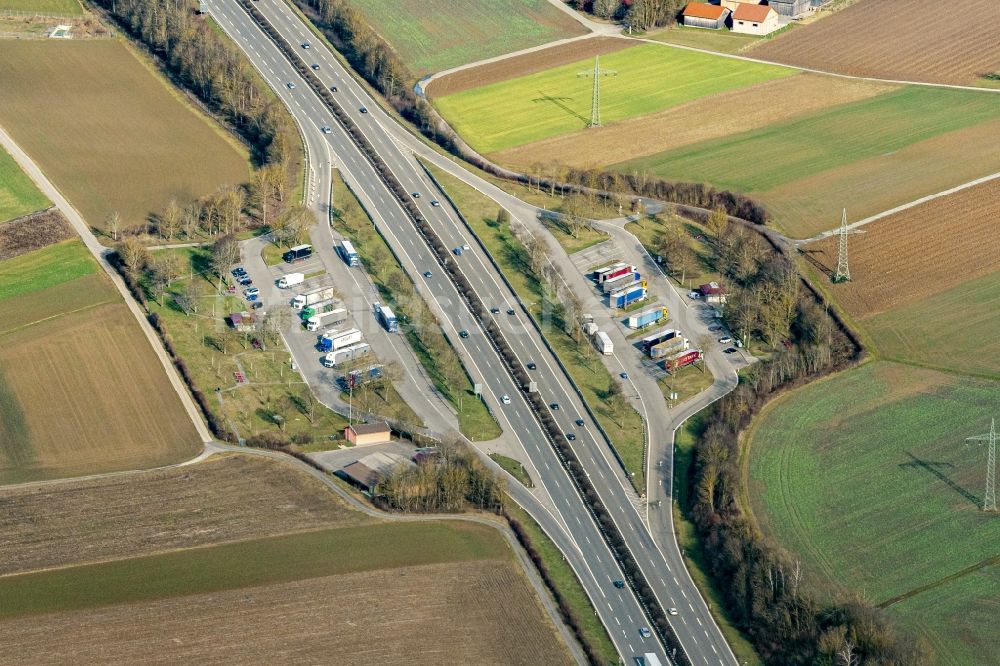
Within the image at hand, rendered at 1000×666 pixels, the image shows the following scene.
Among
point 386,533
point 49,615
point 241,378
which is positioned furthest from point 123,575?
point 241,378

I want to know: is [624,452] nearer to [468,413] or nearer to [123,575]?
[468,413]

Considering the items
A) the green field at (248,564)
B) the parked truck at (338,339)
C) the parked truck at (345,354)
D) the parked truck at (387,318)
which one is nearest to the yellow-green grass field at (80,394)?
the parked truck at (345,354)

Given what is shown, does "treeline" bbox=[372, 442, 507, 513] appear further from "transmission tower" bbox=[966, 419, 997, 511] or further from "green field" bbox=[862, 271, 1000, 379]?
"green field" bbox=[862, 271, 1000, 379]

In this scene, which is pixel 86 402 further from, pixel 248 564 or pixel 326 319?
pixel 248 564

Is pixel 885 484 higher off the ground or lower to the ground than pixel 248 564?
higher

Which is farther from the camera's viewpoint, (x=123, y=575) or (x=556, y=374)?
(x=556, y=374)

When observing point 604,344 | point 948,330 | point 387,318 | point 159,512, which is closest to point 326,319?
point 387,318
